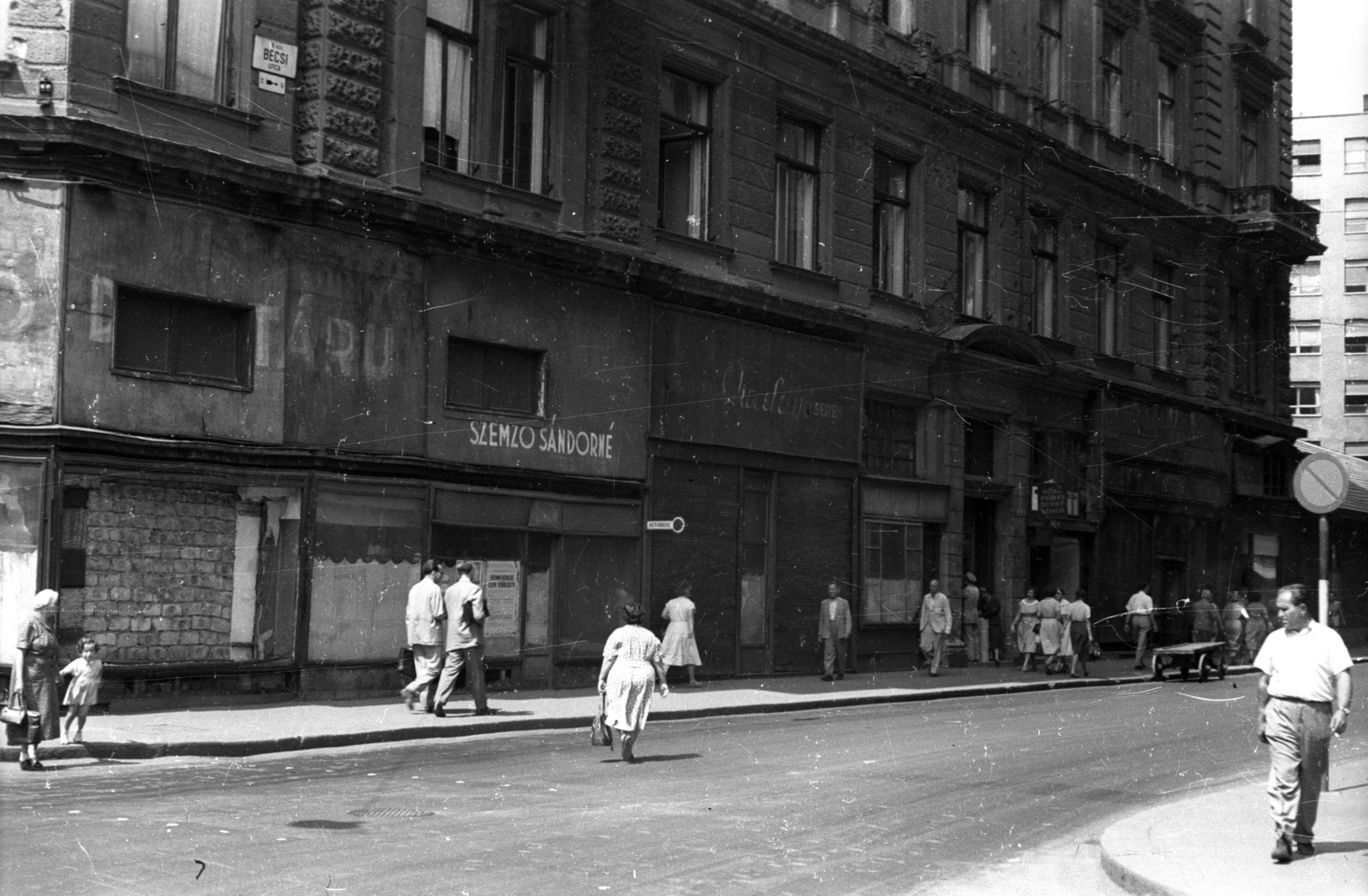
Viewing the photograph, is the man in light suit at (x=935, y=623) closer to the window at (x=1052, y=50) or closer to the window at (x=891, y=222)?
the window at (x=891, y=222)

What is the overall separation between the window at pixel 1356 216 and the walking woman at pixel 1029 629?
5176cm

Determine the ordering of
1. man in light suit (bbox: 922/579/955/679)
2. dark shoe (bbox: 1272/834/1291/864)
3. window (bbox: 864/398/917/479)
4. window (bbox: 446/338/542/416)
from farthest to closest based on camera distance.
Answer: window (bbox: 864/398/917/479) → man in light suit (bbox: 922/579/955/679) → window (bbox: 446/338/542/416) → dark shoe (bbox: 1272/834/1291/864)

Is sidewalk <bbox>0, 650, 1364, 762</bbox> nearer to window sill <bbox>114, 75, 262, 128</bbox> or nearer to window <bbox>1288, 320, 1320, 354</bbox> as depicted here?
window sill <bbox>114, 75, 262, 128</bbox>

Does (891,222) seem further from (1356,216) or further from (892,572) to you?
(1356,216)

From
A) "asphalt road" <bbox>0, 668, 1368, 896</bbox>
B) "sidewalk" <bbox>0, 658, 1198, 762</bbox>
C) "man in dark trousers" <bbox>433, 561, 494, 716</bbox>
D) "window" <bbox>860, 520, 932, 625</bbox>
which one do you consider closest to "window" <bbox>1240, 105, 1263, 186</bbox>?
"window" <bbox>860, 520, 932, 625</bbox>

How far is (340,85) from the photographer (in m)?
20.5

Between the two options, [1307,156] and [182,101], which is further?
[1307,156]

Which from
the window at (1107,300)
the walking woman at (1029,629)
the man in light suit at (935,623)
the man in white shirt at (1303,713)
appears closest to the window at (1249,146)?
the window at (1107,300)

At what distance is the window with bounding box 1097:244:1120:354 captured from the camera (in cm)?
3928

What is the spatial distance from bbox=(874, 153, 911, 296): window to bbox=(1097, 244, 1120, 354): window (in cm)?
887

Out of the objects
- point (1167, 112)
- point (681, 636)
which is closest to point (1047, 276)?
point (1167, 112)

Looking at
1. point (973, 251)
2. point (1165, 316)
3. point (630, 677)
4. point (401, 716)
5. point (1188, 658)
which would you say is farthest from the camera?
point (1165, 316)

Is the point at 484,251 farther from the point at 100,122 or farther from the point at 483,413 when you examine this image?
the point at 100,122

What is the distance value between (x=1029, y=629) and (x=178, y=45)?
19880 millimetres
